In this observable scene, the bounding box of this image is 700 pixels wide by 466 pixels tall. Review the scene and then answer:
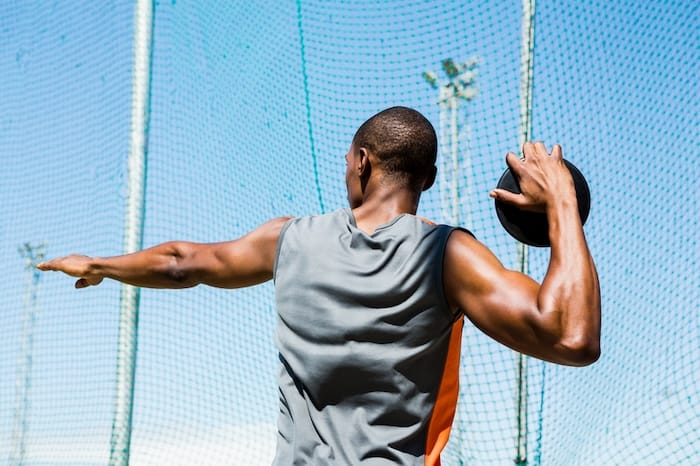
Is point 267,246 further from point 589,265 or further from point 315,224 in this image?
point 589,265

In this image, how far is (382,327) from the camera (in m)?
1.59

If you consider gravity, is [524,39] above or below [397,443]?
above

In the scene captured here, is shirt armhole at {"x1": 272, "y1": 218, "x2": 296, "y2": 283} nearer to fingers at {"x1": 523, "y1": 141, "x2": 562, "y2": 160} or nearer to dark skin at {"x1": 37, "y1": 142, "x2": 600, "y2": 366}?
dark skin at {"x1": 37, "y1": 142, "x2": 600, "y2": 366}

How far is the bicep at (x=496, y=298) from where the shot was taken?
145cm

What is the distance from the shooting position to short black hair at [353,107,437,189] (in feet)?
6.05

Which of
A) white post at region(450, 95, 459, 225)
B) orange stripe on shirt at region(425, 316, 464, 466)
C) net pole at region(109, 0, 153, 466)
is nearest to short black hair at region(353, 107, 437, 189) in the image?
orange stripe on shirt at region(425, 316, 464, 466)

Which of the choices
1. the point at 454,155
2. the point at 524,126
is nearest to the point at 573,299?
the point at 524,126

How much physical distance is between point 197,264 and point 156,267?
A: 14 cm

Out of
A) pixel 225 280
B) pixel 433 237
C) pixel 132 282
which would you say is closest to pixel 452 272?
pixel 433 237

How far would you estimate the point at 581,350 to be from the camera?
1.41 meters

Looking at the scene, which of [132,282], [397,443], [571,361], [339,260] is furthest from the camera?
[132,282]

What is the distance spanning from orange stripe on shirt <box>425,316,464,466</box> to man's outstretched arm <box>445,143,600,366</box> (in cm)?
11

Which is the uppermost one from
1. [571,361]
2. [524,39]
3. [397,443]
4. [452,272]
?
[524,39]

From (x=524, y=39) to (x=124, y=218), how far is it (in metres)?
2.51
